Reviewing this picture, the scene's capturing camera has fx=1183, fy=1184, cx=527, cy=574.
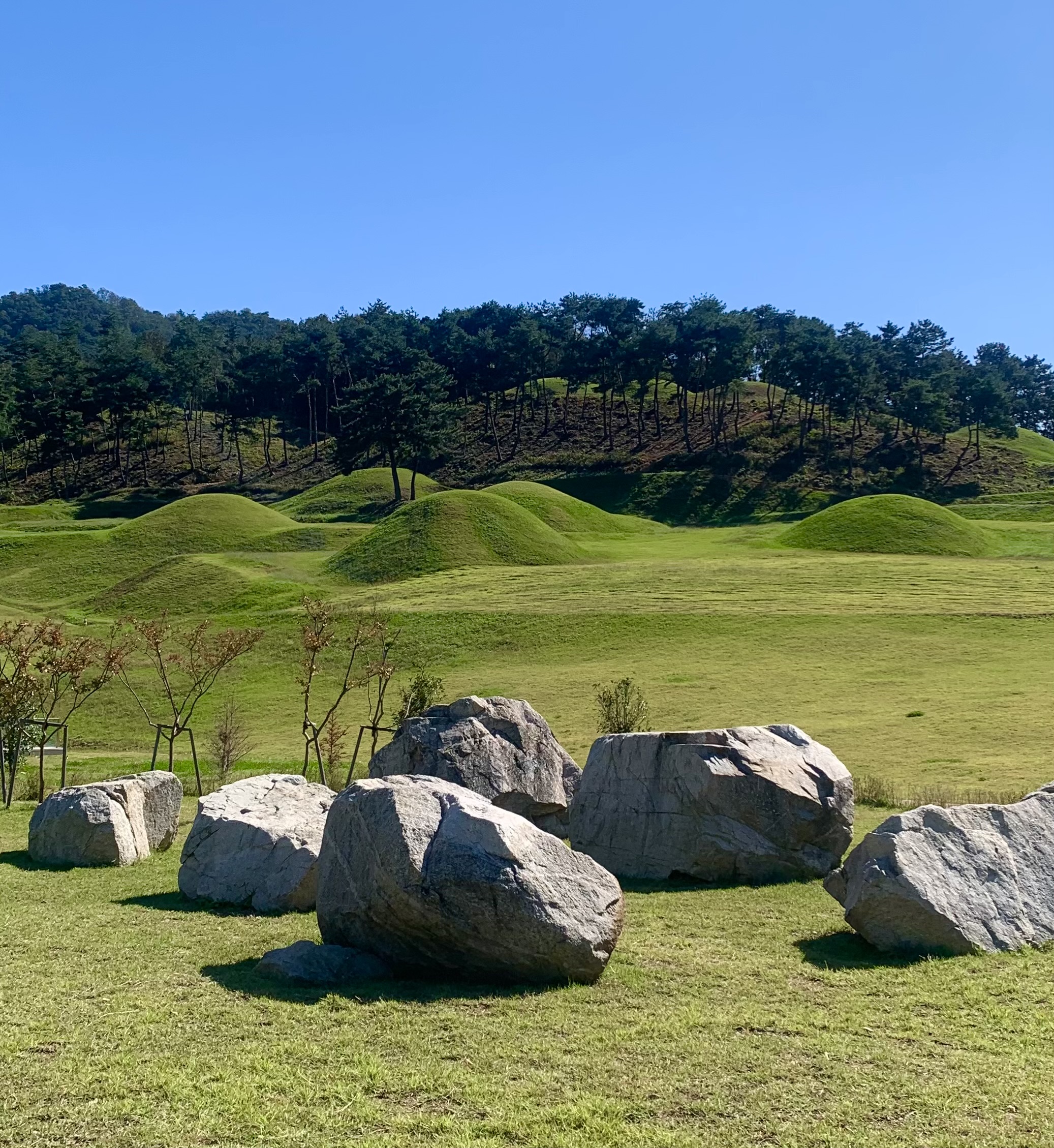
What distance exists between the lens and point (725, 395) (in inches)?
5113

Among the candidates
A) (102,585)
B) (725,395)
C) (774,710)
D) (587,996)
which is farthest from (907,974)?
(725,395)

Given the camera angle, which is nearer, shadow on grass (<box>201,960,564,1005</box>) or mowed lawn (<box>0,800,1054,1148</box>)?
mowed lawn (<box>0,800,1054,1148</box>)

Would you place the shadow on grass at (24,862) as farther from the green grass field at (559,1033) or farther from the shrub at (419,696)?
the shrub at (419,696)

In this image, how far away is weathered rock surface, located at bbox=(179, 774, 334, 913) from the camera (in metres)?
14.5

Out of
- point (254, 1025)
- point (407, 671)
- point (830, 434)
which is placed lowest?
point (407, 671)

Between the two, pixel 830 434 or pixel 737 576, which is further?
pixel 830 434

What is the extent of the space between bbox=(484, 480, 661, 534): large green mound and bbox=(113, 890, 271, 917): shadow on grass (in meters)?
68.8

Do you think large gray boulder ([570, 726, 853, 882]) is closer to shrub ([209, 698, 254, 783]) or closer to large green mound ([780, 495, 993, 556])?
shrub ([209, 698, 254, 783])

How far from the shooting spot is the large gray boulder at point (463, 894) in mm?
10781

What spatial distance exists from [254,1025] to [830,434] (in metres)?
117

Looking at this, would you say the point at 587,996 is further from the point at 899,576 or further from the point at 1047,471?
the point at 1047,471

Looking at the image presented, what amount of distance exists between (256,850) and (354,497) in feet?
296

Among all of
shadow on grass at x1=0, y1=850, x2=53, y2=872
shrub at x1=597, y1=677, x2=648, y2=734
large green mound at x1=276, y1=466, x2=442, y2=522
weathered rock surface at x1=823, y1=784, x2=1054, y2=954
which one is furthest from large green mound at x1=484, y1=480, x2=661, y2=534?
weathered rock surface at x1=823, y1=784, x2=1054, y2=954

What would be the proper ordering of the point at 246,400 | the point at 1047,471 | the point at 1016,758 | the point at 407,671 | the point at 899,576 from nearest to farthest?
the point at 1016,758 < the point at 407,671 < the point at 899,576 < the point at 1047,471 < the point at 246,400
